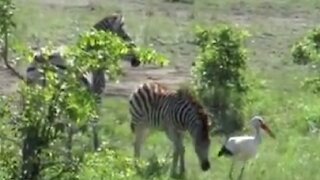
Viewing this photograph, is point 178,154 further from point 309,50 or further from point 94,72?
point 309,50

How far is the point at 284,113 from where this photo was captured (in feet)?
64.2

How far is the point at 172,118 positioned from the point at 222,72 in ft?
13.2

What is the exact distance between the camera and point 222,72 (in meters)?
19.3

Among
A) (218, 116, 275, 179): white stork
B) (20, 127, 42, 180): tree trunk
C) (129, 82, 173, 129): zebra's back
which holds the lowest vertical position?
(218, 116, 275, 179): white stork

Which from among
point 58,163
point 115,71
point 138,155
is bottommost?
point 138,155

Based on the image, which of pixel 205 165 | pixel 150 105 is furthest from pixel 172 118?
pixel 205 165

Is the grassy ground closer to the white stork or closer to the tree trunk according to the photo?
the white stork

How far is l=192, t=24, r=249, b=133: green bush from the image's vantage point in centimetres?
1901

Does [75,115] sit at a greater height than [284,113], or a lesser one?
greater

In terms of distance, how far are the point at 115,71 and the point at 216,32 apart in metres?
10.9

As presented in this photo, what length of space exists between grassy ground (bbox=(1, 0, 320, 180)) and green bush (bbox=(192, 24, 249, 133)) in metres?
0.35

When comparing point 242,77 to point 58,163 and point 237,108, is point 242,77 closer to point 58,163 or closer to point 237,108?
point 237,108

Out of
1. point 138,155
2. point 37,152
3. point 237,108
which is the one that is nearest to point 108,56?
point 37,152

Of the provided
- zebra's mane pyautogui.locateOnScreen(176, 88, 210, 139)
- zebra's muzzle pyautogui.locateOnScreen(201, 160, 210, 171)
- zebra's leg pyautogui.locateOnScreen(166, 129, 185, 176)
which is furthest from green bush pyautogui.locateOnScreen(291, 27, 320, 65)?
zebra's muzzle pyautogui.locateOnScreen(201, 160, 210, 171)
